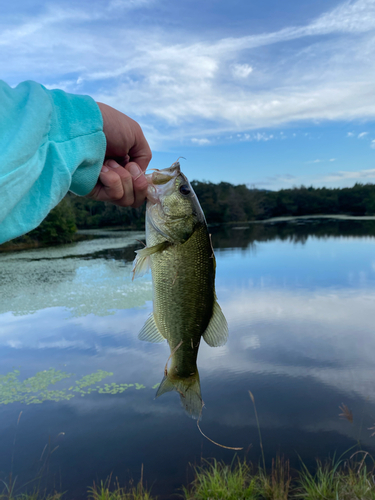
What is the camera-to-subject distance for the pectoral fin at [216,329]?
1713 mm

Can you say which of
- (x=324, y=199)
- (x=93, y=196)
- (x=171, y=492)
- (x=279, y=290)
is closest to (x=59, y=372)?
(x=171, y=492)

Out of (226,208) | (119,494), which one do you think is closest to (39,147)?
(119,494)

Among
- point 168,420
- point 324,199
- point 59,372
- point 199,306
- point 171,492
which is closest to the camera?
point 199,306

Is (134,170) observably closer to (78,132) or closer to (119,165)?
(119,165)

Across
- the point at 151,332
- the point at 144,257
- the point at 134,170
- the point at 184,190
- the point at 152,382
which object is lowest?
the point at 152,382

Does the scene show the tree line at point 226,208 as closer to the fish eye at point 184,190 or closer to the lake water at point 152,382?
the lake water at point 152,382

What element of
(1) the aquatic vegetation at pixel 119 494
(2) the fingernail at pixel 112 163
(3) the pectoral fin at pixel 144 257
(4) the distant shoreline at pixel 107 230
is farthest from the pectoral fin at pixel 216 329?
(4) the distant shoreline at pixel 107 230

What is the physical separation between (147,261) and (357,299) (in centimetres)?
1462

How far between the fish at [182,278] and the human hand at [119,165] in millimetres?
110

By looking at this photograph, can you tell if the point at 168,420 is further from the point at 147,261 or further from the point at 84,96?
the point at 84,96

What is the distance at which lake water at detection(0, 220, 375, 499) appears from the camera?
19.6 feet

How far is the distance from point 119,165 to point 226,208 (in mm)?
44795

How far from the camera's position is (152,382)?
315 inches

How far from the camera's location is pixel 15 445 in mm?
6203
